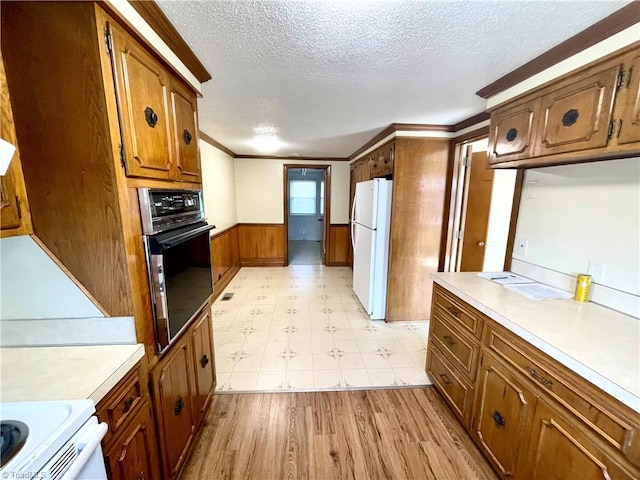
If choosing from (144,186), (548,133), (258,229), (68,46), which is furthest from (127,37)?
(258,229)

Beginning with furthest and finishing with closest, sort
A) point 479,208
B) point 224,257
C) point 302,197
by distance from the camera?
point 302,197
point 224,257
point 479,208

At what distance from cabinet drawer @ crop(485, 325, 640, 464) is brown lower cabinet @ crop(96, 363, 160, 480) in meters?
1.66

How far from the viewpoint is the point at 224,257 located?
169 inches

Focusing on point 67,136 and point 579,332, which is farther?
point 579,332

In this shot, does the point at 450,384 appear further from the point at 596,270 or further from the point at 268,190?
the point at 268,190

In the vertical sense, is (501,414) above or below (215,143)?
below

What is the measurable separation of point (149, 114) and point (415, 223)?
2591 mm

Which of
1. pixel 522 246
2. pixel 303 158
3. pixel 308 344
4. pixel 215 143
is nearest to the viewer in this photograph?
pixel 522 246

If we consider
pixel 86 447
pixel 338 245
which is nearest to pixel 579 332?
pixel 86 447

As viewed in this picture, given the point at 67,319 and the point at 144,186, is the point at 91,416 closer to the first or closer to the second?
the point at 67,319

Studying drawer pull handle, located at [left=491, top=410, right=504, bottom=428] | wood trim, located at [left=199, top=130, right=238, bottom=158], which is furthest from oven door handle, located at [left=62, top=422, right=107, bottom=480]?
wood trim, located at [left=199, top=130, right=238, bottom=158]

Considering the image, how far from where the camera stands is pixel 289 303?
3.64 meters

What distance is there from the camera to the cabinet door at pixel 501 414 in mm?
1197

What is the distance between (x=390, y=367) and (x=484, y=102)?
7.69ft
